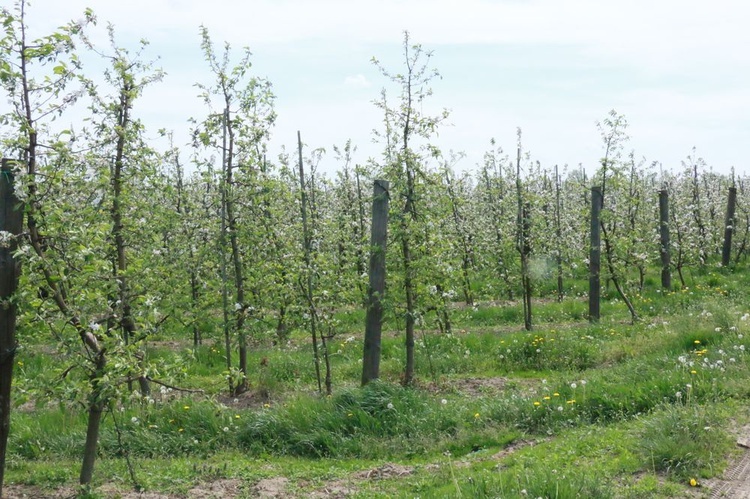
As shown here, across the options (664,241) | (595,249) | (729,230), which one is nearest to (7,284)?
(595,249)

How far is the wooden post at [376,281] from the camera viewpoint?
29.4 feet

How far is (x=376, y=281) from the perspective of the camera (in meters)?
9.08

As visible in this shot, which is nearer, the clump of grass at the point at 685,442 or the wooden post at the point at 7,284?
the wooden post at the point at 7,284

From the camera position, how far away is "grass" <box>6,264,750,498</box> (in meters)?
5.66

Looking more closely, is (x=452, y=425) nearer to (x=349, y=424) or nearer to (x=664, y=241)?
(x=349, y=424)

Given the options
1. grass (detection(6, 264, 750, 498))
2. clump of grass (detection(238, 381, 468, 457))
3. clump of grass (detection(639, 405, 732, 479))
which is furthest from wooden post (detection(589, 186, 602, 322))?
clump of grass (detection(639, 405, 732, 479))

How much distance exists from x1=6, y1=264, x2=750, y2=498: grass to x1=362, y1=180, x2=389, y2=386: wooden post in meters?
0.59

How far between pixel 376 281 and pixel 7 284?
461cm

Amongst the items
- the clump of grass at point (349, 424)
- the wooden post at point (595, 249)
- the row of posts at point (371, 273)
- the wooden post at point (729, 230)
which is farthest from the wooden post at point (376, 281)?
the wooden post at point (729, 230)

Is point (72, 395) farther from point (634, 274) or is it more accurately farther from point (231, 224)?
point (634, 274)

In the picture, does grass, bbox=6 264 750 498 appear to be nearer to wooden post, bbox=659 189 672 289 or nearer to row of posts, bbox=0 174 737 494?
row of posts, bbox=0 174 737 494

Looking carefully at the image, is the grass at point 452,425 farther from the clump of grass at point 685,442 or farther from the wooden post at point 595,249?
the wooden post at point 595,249

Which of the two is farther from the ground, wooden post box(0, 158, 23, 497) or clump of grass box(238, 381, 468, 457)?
wooden post box(0, 158, 23, 497)

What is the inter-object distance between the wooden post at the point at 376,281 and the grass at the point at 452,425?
0.59 meters
